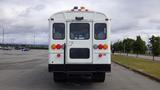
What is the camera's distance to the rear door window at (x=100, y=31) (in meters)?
13.2

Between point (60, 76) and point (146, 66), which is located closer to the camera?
point (60, 76)

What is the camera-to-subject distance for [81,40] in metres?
13.3

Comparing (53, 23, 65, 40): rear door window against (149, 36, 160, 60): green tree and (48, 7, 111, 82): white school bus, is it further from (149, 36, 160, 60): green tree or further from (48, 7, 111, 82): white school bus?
(149, 36, 160, 60): green tree

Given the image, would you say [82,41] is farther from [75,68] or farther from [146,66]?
[146,66]

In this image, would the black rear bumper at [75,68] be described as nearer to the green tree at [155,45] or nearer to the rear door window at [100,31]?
the rear door window at [100,31]

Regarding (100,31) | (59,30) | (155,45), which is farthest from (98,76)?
(155,45)

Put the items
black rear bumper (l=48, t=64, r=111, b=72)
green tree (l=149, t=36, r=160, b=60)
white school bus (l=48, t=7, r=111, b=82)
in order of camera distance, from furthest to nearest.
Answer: green tree (l=149, t=36, r=160, b=60), white school bus (l=48, t=7, r=111, b=82), black rear bumper (l=48, t=64, r=111, b=72)

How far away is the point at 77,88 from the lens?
13.5 m

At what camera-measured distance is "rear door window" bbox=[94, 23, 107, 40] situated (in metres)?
13.2

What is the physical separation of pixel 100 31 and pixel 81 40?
2.67ft

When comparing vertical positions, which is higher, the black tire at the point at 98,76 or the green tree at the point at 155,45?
the green tree at the point at 155,45

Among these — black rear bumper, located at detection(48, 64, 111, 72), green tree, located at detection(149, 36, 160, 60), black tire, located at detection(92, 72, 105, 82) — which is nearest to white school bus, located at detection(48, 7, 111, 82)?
black rear bumper, located at detection(48, 64, 111, 72)

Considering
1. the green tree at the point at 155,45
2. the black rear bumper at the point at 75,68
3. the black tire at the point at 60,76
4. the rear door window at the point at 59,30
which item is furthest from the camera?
the green tree at the point at 155,45

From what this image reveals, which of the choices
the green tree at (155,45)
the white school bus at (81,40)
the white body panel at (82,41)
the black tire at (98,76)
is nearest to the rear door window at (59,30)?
Answer: the white school bus at (81,40)
